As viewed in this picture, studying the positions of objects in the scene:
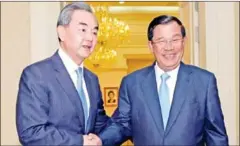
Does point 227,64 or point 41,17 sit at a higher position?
point 41,17

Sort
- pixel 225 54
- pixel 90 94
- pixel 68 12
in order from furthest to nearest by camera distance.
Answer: pixel 225 54, pixel 90 94, pixel 68 12

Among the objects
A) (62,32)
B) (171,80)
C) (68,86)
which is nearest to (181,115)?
(171,80)

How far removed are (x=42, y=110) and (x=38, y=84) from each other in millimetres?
106

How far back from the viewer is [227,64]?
106 inches

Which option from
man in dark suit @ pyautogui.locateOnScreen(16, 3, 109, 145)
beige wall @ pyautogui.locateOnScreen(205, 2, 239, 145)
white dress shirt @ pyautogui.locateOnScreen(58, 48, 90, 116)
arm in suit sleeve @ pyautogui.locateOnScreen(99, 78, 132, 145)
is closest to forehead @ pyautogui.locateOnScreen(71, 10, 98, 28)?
man in dark suit @ pyautogui.locateOnScreen(16, 3, 109, 145)

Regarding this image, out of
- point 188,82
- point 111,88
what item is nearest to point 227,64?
point 188,82

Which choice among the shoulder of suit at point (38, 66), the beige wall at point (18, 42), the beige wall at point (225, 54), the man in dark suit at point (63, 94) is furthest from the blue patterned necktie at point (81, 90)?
the beige wall at point (225, 54)

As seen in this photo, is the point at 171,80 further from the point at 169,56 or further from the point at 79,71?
the point at 79,71

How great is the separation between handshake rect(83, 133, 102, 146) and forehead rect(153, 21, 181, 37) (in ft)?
1.77

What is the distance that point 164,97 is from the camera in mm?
2018

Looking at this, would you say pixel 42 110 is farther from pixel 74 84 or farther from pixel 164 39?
pixel 164 39

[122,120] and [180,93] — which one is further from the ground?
[180,93]

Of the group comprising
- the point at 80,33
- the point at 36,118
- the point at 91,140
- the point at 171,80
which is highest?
the point at 80,33

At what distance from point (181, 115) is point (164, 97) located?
4.8 inches
